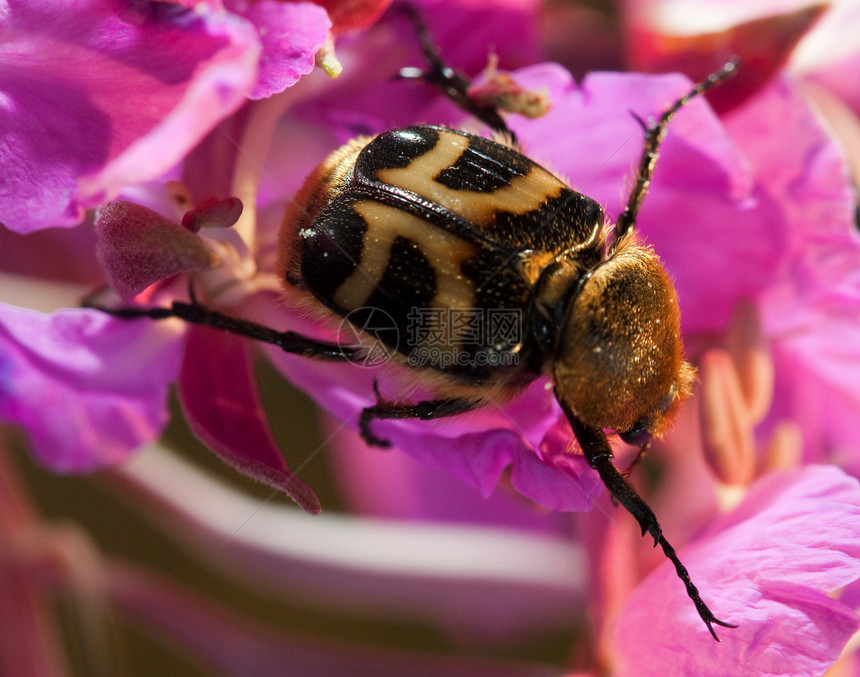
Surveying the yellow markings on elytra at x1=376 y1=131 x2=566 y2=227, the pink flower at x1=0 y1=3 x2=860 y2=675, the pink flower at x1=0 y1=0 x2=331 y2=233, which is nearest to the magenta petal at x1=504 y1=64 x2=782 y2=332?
the pink flower at x1=0 y1=3 x2=860 y2=675

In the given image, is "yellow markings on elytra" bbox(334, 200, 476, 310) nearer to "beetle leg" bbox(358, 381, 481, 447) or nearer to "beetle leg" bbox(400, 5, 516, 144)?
"beetle leg" bbox(358, 381, 481, 447)

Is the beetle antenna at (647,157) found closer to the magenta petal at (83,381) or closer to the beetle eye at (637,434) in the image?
the beetle eye at (637,434)

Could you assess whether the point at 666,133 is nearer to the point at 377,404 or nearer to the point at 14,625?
the point at 377,404

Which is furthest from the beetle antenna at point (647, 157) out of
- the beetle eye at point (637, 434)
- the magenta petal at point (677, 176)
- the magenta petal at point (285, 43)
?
Result: the magenta petal at point (285, 43)

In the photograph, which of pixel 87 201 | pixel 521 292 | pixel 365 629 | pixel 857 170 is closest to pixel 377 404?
pixel 521 292

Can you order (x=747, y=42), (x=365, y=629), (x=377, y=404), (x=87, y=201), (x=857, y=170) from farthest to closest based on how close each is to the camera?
1. (x=365, y=629)
2. (x=857, y=170)
3. (x=747, y=42)
4. (x=377, y=404)
5. (x=87, y=201)

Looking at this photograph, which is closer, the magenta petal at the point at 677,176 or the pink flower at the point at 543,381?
the pink flower at the point at 543,381
